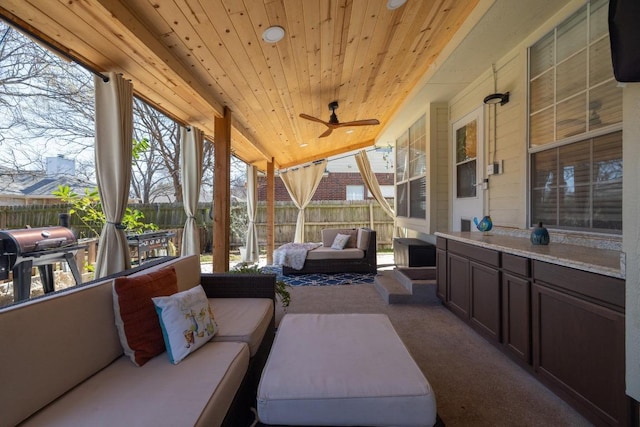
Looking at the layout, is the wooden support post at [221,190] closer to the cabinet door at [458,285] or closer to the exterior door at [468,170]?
the cabinet door at [458,285]

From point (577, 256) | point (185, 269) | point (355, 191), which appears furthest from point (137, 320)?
point (355, 191)

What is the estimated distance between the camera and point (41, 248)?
2320 millimetres

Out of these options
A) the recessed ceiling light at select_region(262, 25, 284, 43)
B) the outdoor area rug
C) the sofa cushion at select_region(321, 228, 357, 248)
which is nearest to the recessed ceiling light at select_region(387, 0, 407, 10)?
the recessed ceiling light at select_region(262, 25, 284, 43)

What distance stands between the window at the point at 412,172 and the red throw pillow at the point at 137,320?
436 centimetres

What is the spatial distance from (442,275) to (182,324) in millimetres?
2788

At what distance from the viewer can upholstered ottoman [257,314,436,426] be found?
118 centimetres

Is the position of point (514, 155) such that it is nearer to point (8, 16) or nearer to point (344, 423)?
point (344, 423)

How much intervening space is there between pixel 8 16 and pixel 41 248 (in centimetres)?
167

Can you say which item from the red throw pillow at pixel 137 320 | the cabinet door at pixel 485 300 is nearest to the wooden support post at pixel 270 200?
the cabinet door at pixel 485 300

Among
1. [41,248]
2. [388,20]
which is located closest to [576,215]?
[388,20]

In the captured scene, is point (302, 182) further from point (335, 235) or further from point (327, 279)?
point (327, 279)

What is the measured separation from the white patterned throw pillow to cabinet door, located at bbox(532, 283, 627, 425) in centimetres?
378

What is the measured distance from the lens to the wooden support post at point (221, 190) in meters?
3.58

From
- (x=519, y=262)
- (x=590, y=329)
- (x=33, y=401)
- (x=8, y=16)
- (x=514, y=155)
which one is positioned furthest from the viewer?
(x=514, y=155)
